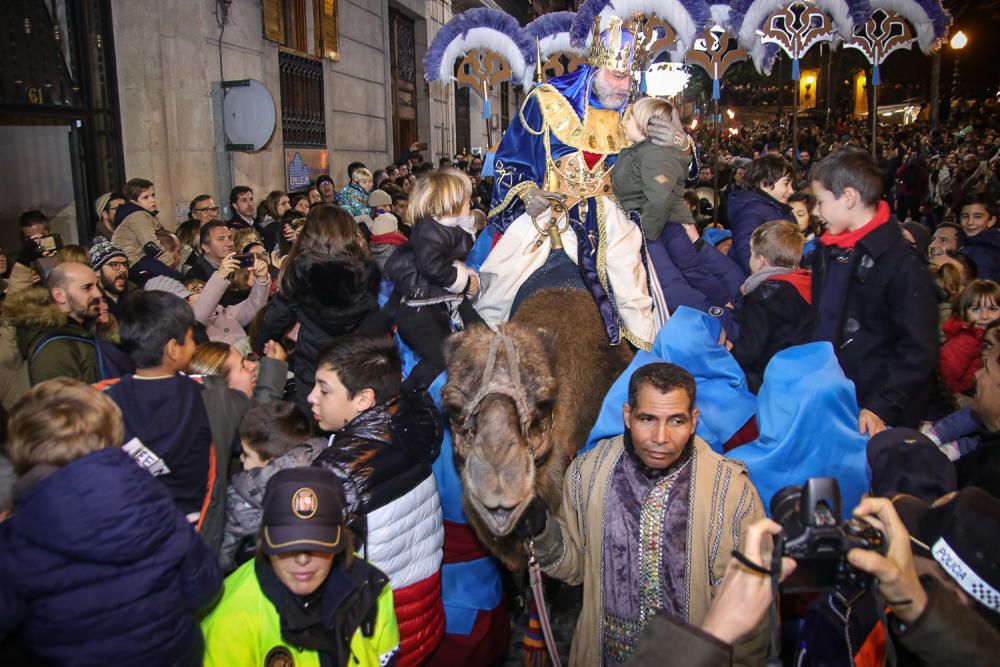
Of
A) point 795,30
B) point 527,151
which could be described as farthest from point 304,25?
point 527,151

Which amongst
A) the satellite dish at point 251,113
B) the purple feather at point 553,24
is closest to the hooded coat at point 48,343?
the satellite dish at point 251,113

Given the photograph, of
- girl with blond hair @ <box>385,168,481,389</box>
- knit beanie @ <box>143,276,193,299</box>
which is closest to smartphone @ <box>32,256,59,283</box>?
knit beanie @ <box>143,276,193,299</box>

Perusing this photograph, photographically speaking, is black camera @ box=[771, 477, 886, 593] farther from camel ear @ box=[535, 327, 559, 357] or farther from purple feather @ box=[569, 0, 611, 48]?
purple feather @ box=[569, 0, 611, 48]

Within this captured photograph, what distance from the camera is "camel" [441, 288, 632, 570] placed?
8.84 ft

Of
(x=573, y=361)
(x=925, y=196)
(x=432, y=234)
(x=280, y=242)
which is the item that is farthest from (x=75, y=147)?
(x=925, y=196)

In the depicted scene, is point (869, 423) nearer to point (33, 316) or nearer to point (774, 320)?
point (774, 320)

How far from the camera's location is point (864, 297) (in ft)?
11.9

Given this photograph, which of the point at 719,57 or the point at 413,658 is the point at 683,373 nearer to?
the point at 413,658

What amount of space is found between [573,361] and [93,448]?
82.7 inches

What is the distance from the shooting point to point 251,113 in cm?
1045

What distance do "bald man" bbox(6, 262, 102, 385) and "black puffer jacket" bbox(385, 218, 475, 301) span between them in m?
1.61

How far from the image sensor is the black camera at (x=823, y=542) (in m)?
1.71

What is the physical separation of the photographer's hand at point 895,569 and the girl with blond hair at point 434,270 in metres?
2.72

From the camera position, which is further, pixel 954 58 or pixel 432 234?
pixel 954 58
